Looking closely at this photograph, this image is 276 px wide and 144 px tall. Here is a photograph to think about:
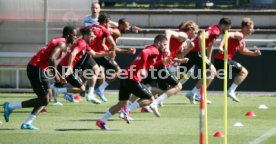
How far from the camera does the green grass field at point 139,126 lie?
1670cm

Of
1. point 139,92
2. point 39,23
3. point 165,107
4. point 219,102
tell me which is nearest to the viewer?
point 139,92

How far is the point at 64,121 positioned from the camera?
19.9 metres

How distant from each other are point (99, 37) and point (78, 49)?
1.51 metres

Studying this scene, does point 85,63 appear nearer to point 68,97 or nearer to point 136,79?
point 68,97

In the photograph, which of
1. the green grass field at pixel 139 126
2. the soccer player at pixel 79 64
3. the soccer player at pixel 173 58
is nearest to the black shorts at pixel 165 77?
the soccer player at pixel 173 58

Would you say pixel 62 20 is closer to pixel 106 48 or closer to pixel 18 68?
pixel 18 68

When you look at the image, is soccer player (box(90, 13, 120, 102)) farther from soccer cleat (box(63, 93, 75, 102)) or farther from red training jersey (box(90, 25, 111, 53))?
soccer cleat (box(63, 93, 75, 102))

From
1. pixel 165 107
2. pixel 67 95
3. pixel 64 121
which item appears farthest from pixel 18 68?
pixel 64 121

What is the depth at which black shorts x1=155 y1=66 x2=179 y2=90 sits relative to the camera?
2077cm

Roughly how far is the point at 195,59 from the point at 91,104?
112 inches

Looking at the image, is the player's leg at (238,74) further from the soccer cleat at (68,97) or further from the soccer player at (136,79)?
the soccer player at (136,79)

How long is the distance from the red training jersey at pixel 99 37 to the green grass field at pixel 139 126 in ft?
4.62

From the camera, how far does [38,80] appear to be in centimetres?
1862

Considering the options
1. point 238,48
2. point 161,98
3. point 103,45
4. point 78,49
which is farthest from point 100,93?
point 161,98
